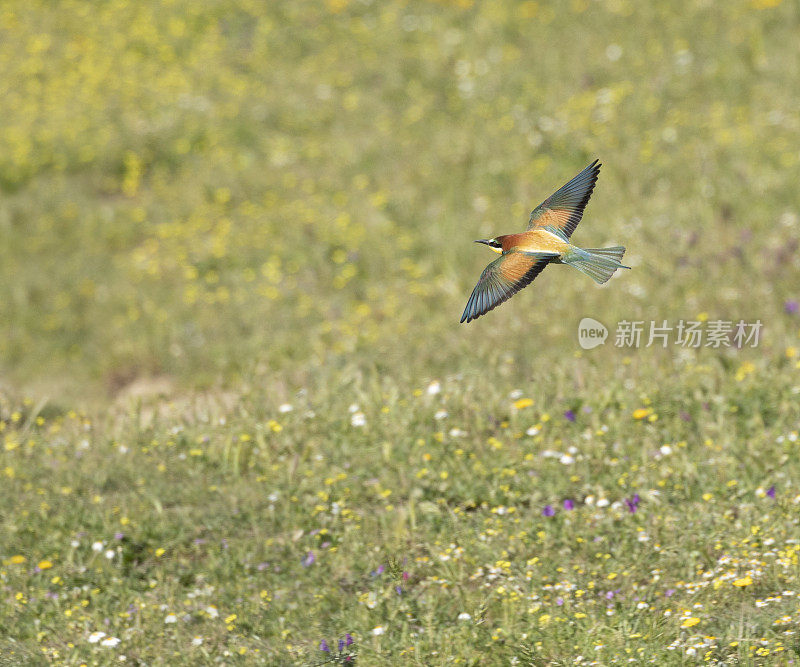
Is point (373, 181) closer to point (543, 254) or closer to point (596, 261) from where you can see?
point (543, 254)

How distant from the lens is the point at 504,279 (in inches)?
160

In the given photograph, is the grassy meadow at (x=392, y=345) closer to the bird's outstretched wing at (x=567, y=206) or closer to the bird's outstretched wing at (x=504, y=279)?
the bird's outstretched wing at (x=504, y=279)

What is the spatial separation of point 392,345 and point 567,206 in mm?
3575

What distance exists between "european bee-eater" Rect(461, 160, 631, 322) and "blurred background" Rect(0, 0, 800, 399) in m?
2.35

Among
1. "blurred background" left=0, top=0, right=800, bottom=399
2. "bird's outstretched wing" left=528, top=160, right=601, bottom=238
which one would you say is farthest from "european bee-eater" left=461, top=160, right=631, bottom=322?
"blurred background" left=0, top=0, right=800, bottom=399

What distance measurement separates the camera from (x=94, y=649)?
179 inches

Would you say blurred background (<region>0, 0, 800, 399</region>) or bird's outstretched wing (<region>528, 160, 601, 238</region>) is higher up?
blurred background (<region>0, 0, 800, 399</region>)

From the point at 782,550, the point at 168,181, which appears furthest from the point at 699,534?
the point at 168,181

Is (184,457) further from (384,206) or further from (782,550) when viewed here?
(384,206)

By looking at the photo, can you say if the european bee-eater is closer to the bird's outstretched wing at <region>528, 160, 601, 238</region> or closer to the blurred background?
the bird's outstretched wing at <region>528, 160, 601, 238</region>

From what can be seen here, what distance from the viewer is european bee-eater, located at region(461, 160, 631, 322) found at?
155 inches

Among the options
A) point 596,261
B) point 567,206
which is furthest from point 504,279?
point 567,206

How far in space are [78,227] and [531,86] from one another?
562 cm

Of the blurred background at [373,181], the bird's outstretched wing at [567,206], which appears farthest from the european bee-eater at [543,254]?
the blurred background at [373,181]
